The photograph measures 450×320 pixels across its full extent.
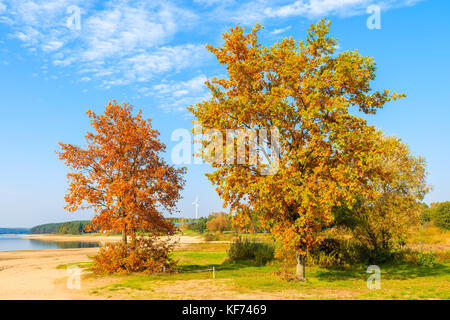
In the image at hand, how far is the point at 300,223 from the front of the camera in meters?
14.8

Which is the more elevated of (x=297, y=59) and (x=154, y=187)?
(x=297, y=59)

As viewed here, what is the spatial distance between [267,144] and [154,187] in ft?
23.8

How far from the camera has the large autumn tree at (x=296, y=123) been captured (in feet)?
48.9

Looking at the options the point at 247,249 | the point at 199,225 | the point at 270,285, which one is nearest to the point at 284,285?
the point at 270,285

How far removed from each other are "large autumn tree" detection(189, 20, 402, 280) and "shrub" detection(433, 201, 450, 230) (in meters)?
53.4

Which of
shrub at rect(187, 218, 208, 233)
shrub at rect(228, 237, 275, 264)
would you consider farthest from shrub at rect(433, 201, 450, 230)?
shrub at rect(187, 218, 208, 233)

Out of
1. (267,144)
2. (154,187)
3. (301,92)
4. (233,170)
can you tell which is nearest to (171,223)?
(154,187)

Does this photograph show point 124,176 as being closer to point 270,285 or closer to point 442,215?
point 270,285

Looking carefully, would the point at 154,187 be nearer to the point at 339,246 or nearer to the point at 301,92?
the point at 301,92

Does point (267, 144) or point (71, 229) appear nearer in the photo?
point (267, 144)

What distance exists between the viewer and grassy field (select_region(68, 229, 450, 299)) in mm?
12867

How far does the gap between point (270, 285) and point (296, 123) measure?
794 centimetres
